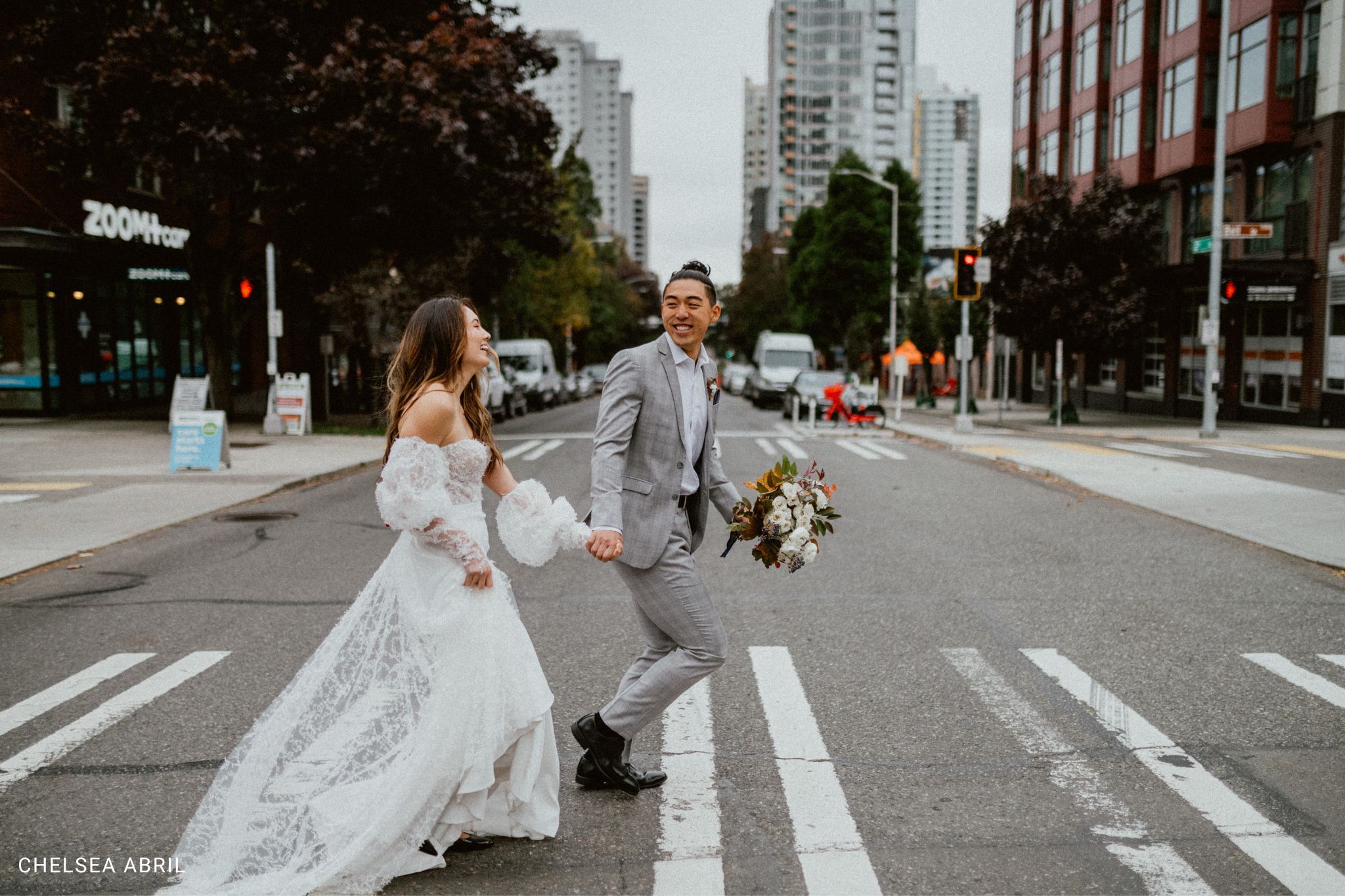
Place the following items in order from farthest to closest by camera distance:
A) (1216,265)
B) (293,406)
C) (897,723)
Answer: (1216,265) → (293,406) → (897,723)

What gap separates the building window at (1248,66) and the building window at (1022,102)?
729 inches

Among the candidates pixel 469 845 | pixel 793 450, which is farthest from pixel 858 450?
pixel 469 845

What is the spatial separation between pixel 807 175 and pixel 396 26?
6323 inches

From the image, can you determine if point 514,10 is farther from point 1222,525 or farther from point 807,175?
point 807,175

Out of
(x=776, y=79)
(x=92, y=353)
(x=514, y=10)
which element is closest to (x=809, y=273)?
(x=514, y=10)

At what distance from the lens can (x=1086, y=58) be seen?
4288cm

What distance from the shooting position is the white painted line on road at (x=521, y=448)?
2128 cm

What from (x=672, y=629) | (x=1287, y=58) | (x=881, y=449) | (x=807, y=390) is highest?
(x=1287, y=58)

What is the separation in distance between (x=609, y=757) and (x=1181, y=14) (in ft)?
123

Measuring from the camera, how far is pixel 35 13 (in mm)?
24750

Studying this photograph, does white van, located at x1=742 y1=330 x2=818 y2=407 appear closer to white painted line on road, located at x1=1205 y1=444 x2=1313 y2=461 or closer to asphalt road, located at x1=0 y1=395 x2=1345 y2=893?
white painted line on road, located at x1=1205 y1=444 x2=1313 y2=461

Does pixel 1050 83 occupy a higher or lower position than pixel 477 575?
higher

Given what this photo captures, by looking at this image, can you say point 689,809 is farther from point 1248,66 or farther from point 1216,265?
point 1248,66

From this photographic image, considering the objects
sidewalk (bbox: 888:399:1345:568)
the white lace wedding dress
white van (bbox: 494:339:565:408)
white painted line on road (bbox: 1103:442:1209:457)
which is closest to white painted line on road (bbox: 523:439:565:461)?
sidewalk (bbox: 888:399:1345:568)
